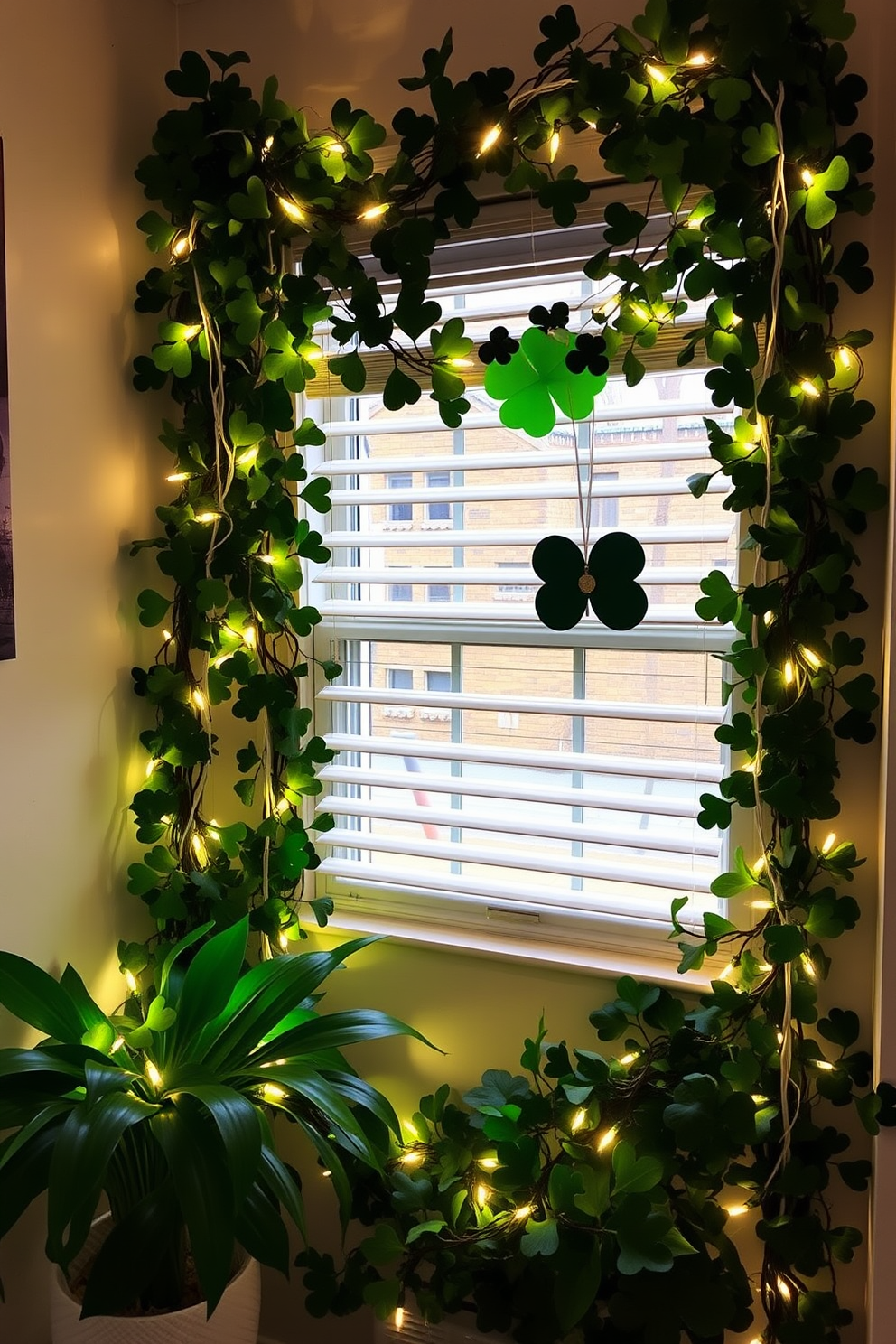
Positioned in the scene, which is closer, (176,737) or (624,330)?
(624,330)

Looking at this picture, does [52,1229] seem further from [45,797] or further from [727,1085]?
[727,1085]

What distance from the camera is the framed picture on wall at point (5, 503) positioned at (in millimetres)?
1709

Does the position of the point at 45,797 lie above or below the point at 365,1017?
above

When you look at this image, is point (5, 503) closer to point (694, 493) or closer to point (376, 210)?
point (376, 210)

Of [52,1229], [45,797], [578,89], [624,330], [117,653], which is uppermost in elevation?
[578,89]

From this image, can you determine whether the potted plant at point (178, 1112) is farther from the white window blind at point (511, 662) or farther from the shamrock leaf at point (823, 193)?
the shamrock leaf at point (823, 193)

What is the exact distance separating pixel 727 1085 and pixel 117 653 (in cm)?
136

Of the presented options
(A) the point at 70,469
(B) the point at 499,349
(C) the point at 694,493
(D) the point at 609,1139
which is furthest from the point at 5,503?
(D) the point at 609,1139

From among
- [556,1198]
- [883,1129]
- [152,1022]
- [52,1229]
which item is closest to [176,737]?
[152,1022]

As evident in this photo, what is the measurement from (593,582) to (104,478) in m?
0.98

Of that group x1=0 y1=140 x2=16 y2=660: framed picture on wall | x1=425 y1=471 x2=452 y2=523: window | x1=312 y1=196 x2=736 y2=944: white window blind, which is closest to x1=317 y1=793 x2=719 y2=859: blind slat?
x1=312 y1=196 x2=736 y2=944: white window blind

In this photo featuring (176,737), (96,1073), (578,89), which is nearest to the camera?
(96,1073)

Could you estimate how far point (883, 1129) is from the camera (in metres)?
1.37

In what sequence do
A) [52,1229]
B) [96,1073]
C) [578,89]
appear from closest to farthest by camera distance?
[52,1229], [96,1073], [578,89]
